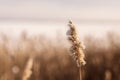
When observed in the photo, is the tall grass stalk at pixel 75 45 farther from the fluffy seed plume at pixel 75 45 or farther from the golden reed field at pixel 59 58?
the golden reed field at pixel 59 58

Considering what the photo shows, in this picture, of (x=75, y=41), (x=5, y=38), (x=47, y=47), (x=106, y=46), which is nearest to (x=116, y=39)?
(x=106, y=46)

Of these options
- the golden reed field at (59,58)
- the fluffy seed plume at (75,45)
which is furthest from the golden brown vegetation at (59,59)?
the fluffy seed plume at (75,45)

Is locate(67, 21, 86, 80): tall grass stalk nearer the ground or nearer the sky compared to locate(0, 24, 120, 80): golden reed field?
nearer the ground

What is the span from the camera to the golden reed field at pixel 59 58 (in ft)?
17.2

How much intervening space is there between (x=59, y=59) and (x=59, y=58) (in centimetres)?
6

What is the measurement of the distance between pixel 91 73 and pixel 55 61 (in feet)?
2.18

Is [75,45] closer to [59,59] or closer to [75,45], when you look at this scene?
[75,45]

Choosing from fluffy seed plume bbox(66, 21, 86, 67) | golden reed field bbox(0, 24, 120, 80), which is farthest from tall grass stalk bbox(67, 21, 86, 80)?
golden reed field bbox(0, 24, 120, 80)

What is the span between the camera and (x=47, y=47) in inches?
244

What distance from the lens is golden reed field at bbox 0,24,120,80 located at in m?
5.25

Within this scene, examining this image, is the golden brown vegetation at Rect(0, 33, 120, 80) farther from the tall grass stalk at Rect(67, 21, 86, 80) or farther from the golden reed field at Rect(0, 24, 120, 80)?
the tall grass stalk at Rect(67, 21, 86, 80)

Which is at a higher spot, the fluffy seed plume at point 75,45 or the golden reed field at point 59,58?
the golden reed field at point 59,58

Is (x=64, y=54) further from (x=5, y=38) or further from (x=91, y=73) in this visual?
(x=5, y=38)

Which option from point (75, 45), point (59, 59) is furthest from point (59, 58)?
point (75, 45)
